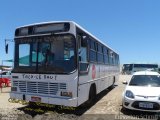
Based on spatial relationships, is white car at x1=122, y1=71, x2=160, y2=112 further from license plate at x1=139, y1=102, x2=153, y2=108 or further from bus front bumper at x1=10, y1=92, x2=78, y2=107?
bus front bumper at x1=10, y1=92, x2=78, y2=107

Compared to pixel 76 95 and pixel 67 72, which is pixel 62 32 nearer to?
pixel 67 72

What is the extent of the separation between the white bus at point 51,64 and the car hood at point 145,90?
188cm

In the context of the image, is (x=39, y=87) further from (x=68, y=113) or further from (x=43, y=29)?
(x=43, y=29)

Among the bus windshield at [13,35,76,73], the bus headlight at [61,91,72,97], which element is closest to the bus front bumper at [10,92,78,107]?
the bus headlight at [61,91,72,97]

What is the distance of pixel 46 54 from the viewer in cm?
1017

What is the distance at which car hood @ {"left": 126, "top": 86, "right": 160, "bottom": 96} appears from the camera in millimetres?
10578

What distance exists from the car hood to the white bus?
6.17 feet

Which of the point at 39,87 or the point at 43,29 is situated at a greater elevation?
the point at 43,29

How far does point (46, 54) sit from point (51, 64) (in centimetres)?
44

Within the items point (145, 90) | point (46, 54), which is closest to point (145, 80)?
point (145, 90)

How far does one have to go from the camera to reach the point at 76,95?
9.77m

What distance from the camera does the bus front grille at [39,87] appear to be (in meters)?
9.84

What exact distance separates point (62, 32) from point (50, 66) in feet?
4.32

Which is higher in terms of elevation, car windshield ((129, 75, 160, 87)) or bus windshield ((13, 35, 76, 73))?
bus windshield ((13, 35, 76, 73))
